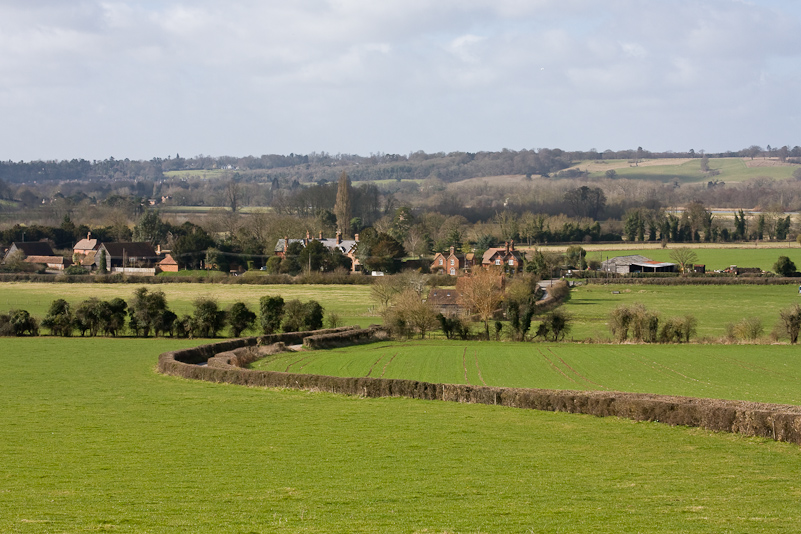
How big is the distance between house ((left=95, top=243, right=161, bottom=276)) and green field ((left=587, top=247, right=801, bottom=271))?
193ft

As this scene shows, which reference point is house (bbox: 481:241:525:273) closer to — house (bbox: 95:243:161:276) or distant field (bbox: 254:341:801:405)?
house (bbox: 95:243:161:276)

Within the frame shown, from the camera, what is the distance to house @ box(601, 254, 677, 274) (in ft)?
306

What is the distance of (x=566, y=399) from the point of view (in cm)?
2066

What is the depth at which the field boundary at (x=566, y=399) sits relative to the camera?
1633 cm

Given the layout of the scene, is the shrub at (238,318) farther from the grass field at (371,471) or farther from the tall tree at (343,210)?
the tall tree at (343,210)

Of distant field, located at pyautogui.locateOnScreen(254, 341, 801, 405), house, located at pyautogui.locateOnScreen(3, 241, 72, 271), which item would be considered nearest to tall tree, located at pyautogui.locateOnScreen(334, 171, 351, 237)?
house, located at pyautogui.locateOnScreen(3, 241, 72, 271)

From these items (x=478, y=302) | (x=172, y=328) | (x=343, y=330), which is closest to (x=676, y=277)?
(x=478, y=302)

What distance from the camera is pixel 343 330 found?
155 feet

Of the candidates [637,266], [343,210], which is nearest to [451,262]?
[637,266]

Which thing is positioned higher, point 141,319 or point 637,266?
point 637,266

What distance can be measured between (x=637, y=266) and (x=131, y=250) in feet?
210

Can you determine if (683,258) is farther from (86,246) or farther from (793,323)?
(86,246)

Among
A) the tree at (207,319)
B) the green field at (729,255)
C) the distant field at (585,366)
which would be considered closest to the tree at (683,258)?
the green field at (729,255)

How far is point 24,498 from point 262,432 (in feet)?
22.1
